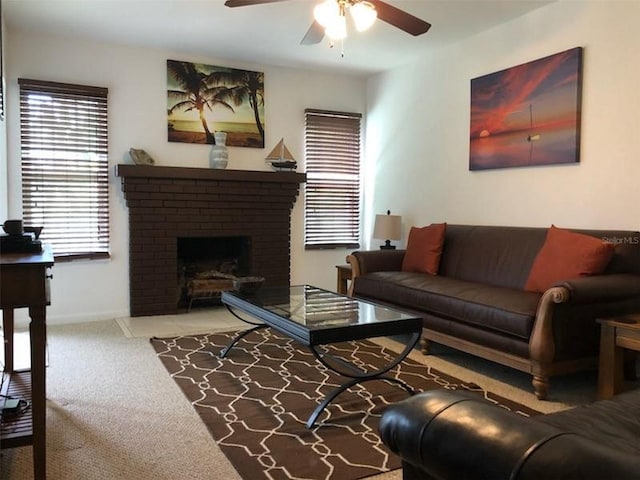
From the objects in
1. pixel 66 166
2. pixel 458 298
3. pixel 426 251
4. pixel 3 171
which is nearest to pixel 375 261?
pixel 426 251

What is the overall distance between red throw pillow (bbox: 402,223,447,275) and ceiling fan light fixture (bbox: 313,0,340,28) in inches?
87.1

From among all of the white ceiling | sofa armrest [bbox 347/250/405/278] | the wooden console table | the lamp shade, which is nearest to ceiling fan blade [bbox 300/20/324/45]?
the white ceiling

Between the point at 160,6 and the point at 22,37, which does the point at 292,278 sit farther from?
the point at 22,37

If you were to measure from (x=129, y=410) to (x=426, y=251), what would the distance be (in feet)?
8.85

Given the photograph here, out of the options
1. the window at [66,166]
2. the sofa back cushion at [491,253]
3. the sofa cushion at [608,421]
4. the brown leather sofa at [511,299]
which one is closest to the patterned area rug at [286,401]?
the brown leather sofa at [511,299]

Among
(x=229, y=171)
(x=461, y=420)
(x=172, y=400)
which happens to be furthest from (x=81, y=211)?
(x=461, y=420)

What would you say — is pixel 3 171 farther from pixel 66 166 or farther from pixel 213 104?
pixel 213 104

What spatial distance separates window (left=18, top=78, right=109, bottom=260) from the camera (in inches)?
176

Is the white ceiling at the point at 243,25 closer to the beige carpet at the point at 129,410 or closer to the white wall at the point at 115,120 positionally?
the white wall at the point at 115,120

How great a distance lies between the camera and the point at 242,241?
5562mm

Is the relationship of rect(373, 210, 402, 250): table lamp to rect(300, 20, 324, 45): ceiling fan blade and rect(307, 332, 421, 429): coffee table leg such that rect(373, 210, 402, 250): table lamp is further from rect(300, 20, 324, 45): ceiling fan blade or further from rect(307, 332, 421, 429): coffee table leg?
rect(307, 332, 421, 429): coffee table leg

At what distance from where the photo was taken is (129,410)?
8.56 feet

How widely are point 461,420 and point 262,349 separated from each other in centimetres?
290

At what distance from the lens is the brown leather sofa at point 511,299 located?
2785 millimetres
